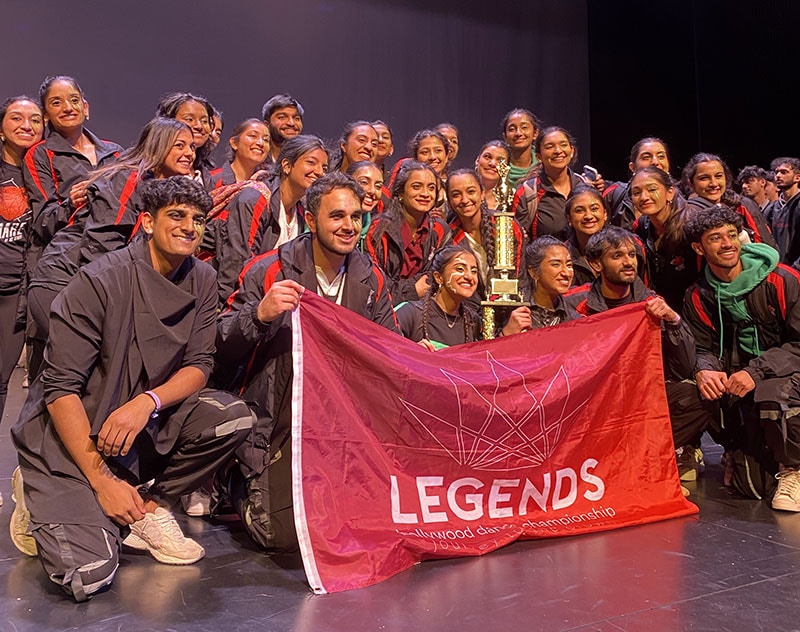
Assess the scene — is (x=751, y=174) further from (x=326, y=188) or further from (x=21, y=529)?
(x=21, y=529)

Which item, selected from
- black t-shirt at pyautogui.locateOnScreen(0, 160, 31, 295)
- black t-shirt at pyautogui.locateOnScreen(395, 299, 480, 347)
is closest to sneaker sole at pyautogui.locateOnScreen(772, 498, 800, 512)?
black t-shirt at pyautogui.locateOnScreen(395, 299, 480, 347)

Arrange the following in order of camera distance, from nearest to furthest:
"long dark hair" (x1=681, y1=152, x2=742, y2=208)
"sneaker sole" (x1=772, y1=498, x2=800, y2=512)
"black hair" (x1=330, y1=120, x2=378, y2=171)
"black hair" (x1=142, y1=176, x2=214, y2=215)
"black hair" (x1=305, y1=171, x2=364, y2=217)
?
"black hair" (x1=142, y1=176, x2=214, y2=215)
"black hair" (x1=305, y1=171, x2=364, y2=217)
"sneaker sole" (x1=772, y1=498, x2=800, y2=512)
"long dark hair" (x1=681, y1=152, x2=742, y2=208)
"black hair" (x1=330, y1=120, x2=378, y2=171)

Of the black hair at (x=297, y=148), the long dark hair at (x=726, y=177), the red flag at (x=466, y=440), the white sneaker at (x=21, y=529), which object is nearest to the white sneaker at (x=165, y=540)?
the white sneaker at (x=21, y=529)

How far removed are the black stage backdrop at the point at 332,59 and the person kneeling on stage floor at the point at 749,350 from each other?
499 cm

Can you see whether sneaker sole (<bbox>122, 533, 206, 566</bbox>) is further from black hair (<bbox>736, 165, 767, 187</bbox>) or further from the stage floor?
black hair (<bbox>736, 165, 767, 187</bbox>)

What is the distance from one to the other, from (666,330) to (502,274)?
826 mm

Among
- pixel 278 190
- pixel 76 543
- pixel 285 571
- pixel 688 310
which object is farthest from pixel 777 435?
pixel 76 543

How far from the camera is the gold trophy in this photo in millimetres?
4008

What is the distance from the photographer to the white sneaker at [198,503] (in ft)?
12.3

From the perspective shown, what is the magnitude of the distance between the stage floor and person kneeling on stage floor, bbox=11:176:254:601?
149mm

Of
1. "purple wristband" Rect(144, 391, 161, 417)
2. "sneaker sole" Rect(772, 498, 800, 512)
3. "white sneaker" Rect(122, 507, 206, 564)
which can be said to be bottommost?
"sneaker sole" Rect(772, 498, 800, 512)

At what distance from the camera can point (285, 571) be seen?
297 cm

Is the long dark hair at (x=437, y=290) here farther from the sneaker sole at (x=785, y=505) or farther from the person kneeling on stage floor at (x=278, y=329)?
the sneaker sole at (x=785, y=505)

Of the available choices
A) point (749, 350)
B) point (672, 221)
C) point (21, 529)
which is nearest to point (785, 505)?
point (749, 350)
